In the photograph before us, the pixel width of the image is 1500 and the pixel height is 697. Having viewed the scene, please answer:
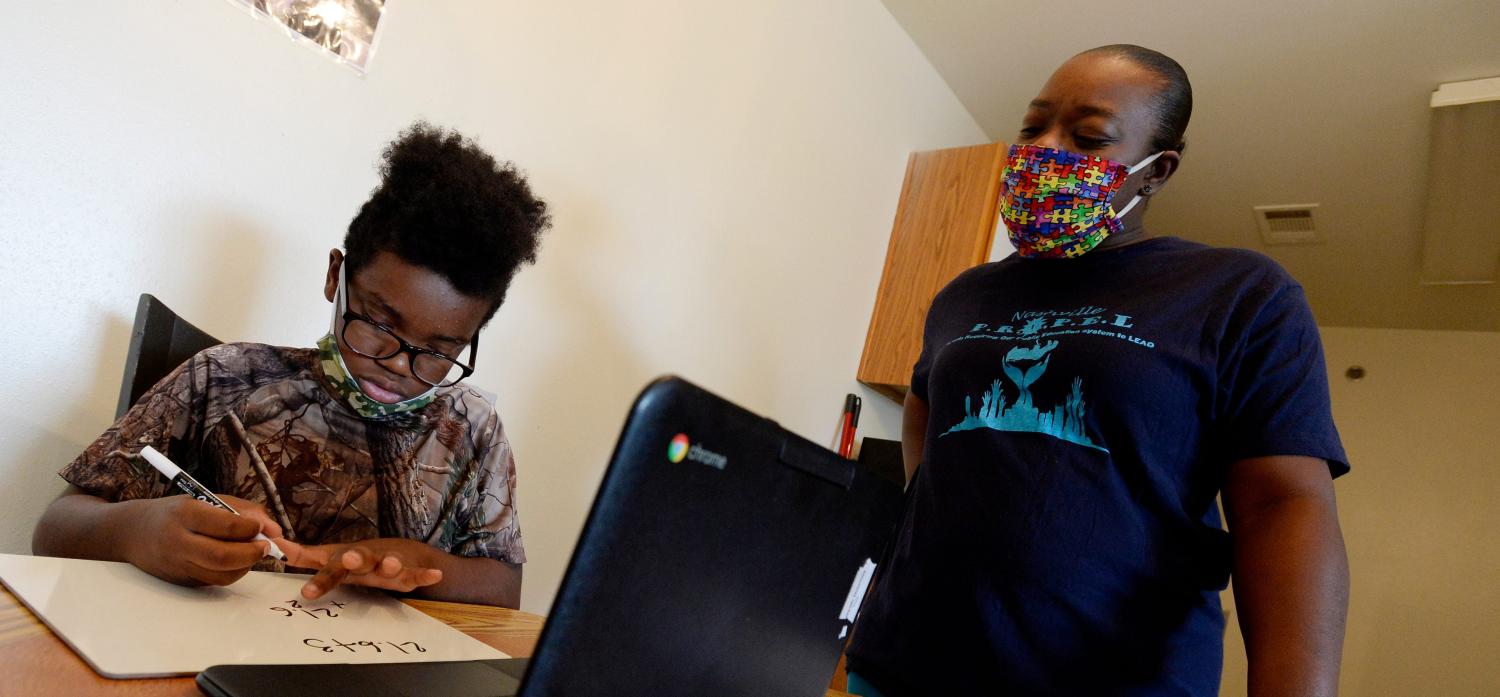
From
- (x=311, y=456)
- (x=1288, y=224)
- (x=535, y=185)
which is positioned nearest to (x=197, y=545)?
(x=311, y=456)

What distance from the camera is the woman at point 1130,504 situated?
799 mm

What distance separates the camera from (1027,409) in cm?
92

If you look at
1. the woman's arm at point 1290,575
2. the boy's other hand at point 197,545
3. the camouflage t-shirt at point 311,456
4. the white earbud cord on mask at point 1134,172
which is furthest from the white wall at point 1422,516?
the boy's other hand at point 197,545

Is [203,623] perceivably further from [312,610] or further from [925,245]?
[925,245]

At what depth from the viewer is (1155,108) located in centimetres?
106

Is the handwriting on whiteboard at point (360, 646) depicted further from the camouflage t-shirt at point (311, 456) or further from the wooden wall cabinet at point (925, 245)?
the wooden wall cabinet at point (925, 245)

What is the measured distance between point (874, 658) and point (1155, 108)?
27.9 inches

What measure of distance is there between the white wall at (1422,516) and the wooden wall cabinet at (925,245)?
2.88 m

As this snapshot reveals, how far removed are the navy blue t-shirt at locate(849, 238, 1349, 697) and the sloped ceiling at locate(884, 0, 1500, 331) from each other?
6.93 feet

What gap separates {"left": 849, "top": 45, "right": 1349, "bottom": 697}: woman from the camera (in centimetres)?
80

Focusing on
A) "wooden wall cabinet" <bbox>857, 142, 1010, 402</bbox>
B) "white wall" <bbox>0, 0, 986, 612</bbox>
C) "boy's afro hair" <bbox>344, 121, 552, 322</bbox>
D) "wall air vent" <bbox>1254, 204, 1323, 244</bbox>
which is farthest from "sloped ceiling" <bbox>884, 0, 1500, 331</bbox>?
"boy's afro hair" <bbox>344, 121, 552, 322</bbox>

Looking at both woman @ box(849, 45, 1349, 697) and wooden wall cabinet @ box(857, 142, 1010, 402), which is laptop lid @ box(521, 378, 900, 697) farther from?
wooden wall cabinet @ box(857, 142, 1010, 402)

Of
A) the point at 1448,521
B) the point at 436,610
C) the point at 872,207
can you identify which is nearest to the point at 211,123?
the point at 436,610

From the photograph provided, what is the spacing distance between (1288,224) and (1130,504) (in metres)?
3.56
